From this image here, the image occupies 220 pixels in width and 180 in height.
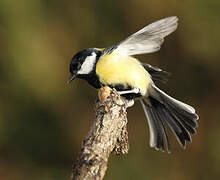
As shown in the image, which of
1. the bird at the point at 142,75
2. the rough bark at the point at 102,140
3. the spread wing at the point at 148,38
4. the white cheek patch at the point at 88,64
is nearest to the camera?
the rough bark at the point at 102,140

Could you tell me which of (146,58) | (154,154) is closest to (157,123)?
(154,154)

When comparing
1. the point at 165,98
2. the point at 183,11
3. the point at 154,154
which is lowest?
the point at 154,154

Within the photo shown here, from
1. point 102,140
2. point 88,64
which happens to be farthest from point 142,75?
point 102,140

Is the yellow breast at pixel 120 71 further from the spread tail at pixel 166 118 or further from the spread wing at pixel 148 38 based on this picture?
the spread tail at pixel 166 118

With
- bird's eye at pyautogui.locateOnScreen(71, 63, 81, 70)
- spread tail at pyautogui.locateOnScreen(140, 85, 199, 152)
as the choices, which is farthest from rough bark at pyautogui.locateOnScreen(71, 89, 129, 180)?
spread tail at pyautogui.locateOnScreen(140, 85, 199, 152)

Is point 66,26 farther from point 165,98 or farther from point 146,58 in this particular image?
point 165,98

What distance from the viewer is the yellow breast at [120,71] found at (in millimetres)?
2439

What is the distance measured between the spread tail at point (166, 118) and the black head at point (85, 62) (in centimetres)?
41

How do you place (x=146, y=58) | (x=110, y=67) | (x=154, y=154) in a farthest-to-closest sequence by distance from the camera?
(x=146, y=58)
(x=154, y=154)
(x=110, y=67)

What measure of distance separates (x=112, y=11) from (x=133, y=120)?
2.88 ft

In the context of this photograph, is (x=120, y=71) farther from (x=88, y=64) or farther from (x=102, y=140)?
(x=102, y=140)

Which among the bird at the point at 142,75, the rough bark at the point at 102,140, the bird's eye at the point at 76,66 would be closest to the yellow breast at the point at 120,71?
the bird at the point at 142,75

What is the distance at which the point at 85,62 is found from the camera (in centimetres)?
251

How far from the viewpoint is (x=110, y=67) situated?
2.45 metres
